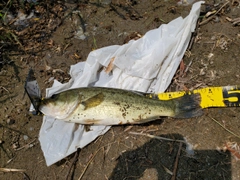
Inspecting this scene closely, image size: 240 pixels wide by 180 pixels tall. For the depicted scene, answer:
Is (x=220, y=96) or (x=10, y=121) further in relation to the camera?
(x=10, y=121)

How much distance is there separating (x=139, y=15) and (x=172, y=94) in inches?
72.9

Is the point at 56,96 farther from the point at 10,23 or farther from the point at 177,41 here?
the point at 10,23

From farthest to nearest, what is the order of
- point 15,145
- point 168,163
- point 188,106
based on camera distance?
point 15,145 → point 188,106 → point 168,163

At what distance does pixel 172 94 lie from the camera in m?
3.94

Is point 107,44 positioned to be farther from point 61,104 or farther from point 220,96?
point 220,96

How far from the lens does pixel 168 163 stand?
140 inches

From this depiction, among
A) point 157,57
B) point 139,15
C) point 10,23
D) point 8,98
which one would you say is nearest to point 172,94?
point 157,57

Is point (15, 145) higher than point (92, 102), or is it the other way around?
point (92, 102)

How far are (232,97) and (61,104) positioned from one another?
92.2 inches

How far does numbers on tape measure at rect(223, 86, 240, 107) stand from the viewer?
3670 mm

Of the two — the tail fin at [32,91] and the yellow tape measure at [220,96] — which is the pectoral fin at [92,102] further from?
the yellow tape measure at [220,96]

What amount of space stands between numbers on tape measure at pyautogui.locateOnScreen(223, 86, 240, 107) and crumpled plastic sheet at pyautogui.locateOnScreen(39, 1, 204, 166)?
0.83 m

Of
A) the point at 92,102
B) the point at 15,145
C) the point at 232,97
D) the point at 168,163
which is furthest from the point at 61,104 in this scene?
the point at 232,97

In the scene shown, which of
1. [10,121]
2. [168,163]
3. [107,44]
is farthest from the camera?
[107,44]
